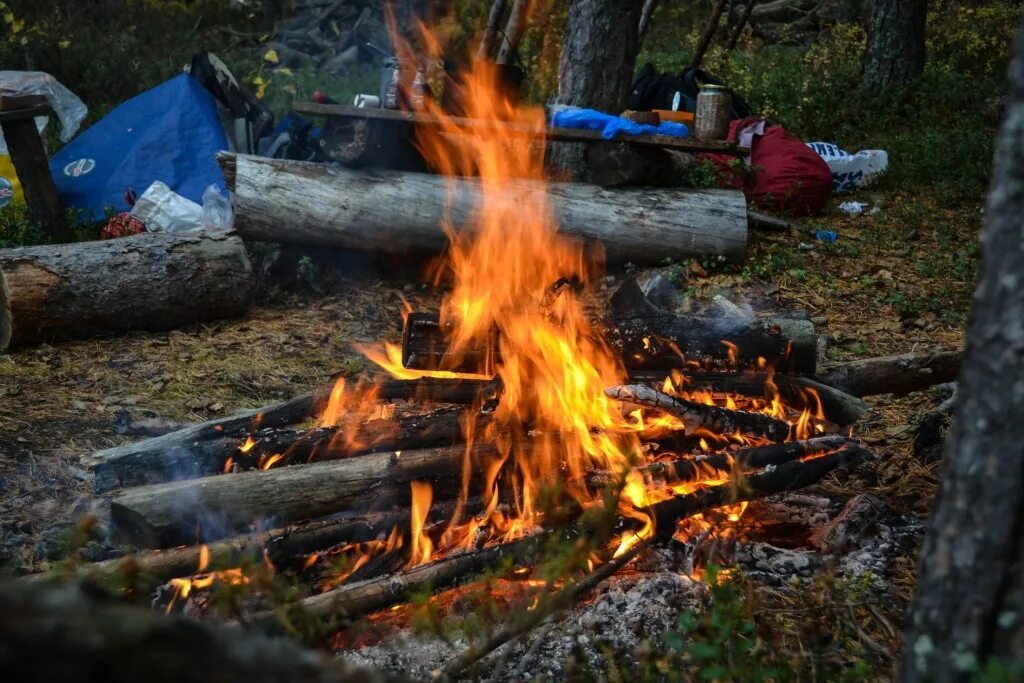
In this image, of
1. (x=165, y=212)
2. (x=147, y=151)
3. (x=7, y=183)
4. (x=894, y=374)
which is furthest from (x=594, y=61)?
(x=7, y=183)

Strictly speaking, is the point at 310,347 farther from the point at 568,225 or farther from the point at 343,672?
the point at 343,672

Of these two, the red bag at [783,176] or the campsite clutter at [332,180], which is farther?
the red bag at [783,176]

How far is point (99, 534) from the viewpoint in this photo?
3617 mm

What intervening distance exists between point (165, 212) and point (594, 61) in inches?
161

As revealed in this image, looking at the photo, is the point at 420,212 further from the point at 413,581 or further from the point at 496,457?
the point at 413,581

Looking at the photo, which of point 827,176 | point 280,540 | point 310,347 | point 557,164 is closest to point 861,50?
point 827,176

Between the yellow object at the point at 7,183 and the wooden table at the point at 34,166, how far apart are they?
1.17ft

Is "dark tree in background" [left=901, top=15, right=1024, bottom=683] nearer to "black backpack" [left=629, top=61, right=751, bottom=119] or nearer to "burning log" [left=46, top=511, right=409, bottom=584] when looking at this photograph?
"burning log" [left=46, top=511, right=409, bottom=584]

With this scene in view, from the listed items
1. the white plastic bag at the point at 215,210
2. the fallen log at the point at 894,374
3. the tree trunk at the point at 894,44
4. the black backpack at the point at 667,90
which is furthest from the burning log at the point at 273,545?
the tree trunk at the point at 894,44

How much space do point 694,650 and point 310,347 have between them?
5158mm

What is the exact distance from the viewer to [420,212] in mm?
7277

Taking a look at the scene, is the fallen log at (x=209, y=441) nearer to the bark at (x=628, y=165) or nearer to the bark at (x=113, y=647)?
the bark at (x=113, y=647)

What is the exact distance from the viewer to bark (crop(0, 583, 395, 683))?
113 cm

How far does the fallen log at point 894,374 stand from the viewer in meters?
5.16
